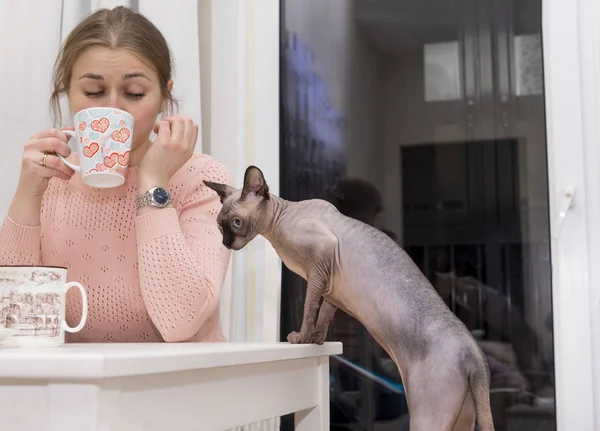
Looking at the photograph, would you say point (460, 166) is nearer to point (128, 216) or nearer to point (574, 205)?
point (574, 205)

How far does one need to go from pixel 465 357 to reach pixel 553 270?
0.71 metres

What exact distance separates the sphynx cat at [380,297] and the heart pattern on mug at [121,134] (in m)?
0.12

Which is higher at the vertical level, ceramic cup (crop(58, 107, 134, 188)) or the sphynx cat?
ceramic cup (crop(58, 107, 134, 188))

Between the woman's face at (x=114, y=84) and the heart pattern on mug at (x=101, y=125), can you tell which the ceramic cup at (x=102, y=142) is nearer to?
the heart pattern on mug at (x=101, y=125)

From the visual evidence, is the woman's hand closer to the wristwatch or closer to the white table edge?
the wristwatch

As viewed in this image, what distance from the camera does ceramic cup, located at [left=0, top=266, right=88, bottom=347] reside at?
66cm

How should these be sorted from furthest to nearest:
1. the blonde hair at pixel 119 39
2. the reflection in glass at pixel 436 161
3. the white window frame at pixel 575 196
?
the reflection in glass at pixel 436 161, the white window frame at pixel 575 196, the blonde hair at pixel 119 39

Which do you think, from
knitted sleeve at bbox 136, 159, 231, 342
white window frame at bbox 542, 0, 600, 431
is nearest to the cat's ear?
knitted sleeve at bbox 136, 159, 231, 342

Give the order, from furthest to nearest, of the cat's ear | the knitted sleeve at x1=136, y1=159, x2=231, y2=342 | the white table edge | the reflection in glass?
1. the reflection in glass
2. the knitted sleeve at x1=136, y1=159, x2=231, y2=342
3. the cat's ear
4. the white table edge

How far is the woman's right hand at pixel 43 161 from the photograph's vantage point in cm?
92

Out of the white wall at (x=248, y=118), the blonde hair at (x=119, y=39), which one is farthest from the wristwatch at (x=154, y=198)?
the white wall at (x=248, y=118)

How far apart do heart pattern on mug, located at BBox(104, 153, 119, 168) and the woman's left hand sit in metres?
0.11

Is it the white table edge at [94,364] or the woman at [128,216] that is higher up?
the woman at [128,216]

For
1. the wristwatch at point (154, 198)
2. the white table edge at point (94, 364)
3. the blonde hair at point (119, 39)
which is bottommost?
the white table edge at point (94, 364)
